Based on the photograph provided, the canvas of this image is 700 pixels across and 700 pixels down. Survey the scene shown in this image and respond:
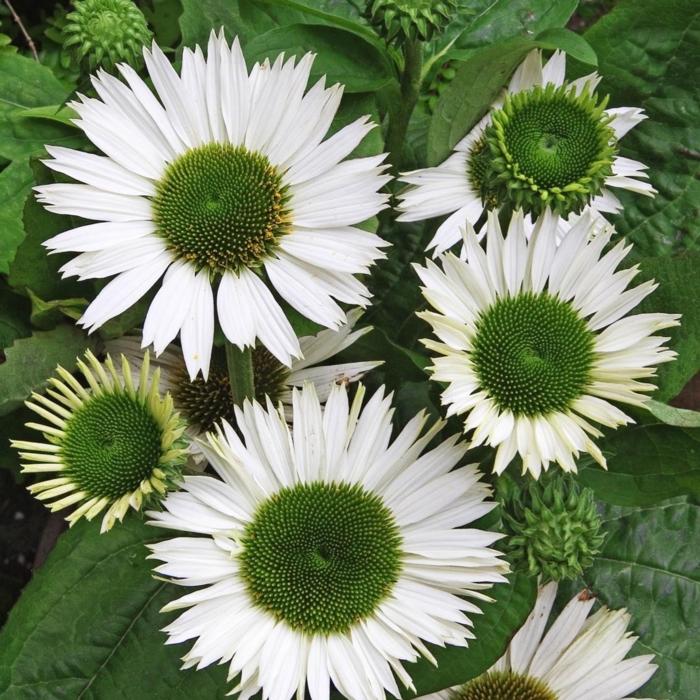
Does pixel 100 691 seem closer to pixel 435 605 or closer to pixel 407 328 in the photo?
pixel 435 605

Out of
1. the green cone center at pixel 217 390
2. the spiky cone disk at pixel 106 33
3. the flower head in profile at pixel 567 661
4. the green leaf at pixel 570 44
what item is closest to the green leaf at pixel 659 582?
the flower head in profile at pixel 567 661

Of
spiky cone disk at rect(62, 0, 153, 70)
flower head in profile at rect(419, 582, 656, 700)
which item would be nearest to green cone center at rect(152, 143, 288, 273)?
spiky cone disk at rect(62, 0, 153, 70)

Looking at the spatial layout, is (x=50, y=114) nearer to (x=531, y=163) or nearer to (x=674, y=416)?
(x=531, y=163)

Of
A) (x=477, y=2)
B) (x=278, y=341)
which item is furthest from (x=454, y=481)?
(x=477, y=2)

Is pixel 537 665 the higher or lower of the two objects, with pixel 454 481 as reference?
lower

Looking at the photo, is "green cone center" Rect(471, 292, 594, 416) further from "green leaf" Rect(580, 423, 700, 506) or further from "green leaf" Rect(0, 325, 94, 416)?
"green leaf" Rect(0, 325, 94, 416)

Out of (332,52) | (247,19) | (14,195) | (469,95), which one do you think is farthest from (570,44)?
(14,195)
